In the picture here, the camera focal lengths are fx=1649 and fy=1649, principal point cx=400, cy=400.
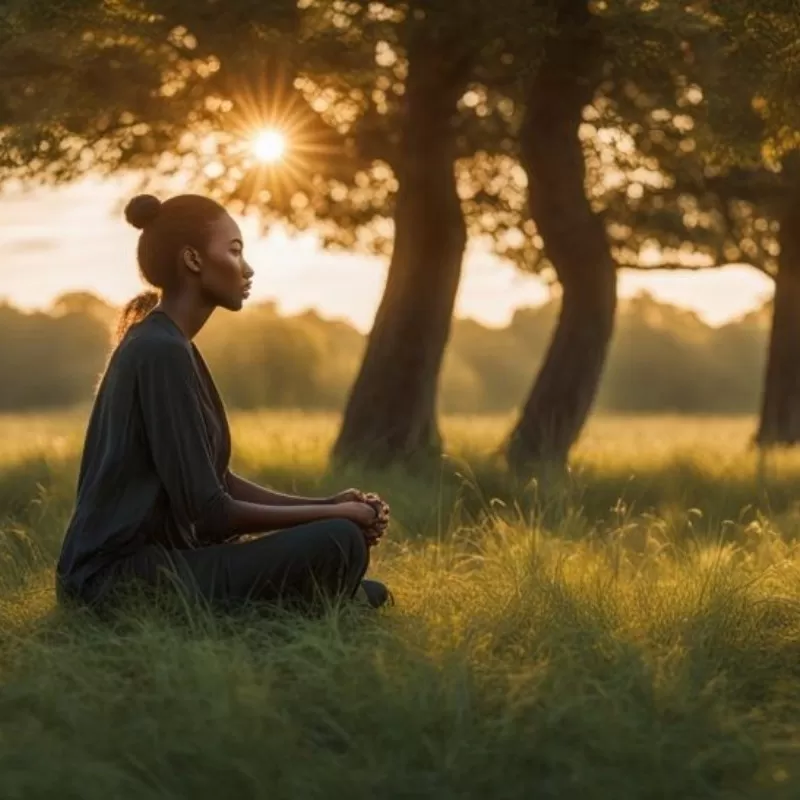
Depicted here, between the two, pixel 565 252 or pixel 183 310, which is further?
pixel 565 252

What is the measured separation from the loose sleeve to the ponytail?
503 mm

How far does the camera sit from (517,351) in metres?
61.8

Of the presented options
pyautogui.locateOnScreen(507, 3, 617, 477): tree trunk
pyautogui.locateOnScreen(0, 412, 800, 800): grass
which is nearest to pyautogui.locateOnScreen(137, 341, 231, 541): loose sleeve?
pyautogui.locateOnScreen(0, 412, 800, 800): grass

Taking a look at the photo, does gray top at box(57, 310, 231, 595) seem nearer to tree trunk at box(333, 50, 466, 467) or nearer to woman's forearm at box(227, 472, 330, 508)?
woman's forearm at box(227, 472, 330, 508)

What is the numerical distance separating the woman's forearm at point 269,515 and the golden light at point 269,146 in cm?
846

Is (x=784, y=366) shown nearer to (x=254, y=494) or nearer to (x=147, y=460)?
(x=254, y=494)

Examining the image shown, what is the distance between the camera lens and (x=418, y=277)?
589 inches

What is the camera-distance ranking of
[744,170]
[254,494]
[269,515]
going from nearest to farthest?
[269,515], [254,494], [744,170]

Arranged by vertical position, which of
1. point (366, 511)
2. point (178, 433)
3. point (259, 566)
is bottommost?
point (259, 566)

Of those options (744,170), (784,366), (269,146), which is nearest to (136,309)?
(269,146)

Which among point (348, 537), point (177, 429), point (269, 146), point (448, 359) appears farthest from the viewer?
point (448, 359)

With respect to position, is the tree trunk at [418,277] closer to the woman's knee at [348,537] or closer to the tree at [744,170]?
the tree at [744,170]

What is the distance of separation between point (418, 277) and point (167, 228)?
28.2 feet

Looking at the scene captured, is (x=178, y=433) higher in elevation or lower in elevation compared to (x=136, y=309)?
lower
